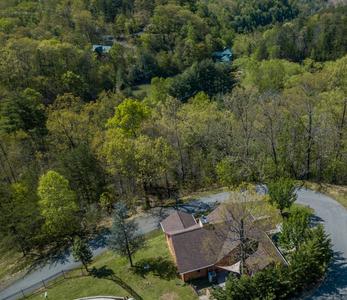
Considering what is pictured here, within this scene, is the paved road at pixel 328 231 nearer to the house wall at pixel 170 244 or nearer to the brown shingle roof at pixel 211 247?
the house wall at pixel 170 244

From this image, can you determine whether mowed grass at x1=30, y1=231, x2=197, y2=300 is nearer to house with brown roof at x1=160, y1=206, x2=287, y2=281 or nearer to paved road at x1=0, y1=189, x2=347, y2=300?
house with brown roof at x1=160, y1=206, x2=287, y2=281

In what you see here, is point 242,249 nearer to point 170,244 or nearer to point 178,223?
point 170,244

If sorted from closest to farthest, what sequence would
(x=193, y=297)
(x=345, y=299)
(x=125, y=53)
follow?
(x=345, y=299)
(x=193, y=297)
(x=125, y=53)

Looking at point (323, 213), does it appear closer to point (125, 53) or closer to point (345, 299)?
point (345, 299)

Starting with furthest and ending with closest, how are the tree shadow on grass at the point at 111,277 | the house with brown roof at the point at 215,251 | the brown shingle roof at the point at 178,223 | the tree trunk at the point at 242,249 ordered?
1. the brown shingle roof at the point at 178,223
2. the tree shadow on grass at the point at 111,277
3. the house with brown roof at the point at 215,251
4. the tree trunk at the point at 242,249

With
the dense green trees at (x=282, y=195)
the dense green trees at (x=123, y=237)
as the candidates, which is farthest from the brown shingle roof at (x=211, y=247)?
the dense green trees at (x=282, y=195)

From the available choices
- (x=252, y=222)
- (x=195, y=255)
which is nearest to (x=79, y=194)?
(x=195, y=255)

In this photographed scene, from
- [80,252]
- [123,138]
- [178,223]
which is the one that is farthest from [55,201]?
[178,223]
